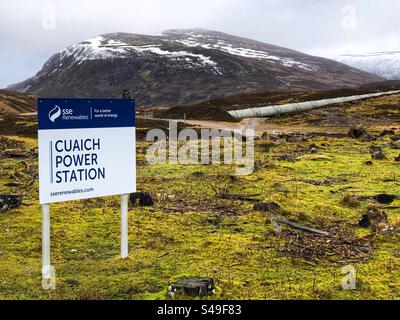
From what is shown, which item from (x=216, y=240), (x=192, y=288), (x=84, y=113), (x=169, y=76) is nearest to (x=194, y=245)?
(x=216, y=240)

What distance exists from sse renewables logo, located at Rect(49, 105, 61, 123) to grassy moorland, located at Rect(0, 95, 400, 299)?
2499 mm

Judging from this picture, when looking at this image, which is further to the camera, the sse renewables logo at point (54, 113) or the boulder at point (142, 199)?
the boulder at point (142, 199)

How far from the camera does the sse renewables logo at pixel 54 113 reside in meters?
6.81

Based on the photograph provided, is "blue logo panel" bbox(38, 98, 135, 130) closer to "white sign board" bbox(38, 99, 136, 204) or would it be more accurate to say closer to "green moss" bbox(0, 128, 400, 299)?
"white sign board" bbox(38, 99, 136, 204)

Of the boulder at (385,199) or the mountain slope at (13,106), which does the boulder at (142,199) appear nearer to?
the boulder at (385,199)

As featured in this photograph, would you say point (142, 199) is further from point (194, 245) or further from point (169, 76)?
point (169, 76)

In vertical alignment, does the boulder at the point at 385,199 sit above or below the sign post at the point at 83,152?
below

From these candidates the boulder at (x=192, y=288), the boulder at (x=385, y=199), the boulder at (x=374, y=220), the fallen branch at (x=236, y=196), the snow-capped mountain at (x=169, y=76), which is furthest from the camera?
the snow-capped mountain at (x=169, y=76)

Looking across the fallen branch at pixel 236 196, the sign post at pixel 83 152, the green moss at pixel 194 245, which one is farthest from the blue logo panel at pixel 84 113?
the fallen branch at pixel 236 196

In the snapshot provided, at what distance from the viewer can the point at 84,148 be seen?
24.1 ft

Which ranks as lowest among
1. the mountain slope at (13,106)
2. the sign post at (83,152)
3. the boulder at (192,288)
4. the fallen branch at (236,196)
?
the mountain slope at (13,106)

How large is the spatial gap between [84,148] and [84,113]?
0.57m

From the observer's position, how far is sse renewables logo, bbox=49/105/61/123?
22.4 ft
